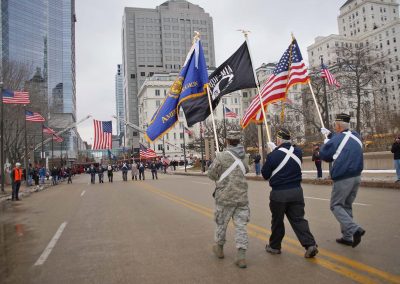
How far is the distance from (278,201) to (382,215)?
14.3 ft

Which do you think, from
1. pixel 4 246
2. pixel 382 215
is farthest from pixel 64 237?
pixel 382 215

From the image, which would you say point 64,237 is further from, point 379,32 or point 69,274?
point 379,32

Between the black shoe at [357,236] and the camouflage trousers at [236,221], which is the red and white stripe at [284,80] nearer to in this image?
the black shoe at [357,236]

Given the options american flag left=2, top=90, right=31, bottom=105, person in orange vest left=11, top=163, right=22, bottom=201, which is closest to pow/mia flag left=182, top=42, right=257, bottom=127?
person in orange vest left=11, top=163, right=22, bottom=201

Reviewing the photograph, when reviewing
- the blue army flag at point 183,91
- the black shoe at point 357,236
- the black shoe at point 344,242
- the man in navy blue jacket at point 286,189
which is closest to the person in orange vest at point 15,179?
the blue army flag at point 183,91

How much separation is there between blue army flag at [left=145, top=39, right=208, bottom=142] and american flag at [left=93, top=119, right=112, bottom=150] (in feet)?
95.5

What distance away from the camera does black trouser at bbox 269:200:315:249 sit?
530 cm

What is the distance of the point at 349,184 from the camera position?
571cm

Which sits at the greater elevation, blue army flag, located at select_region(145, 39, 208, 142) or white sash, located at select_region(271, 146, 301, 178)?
blue army flag, located at select_region(145, 39, 208, 142)

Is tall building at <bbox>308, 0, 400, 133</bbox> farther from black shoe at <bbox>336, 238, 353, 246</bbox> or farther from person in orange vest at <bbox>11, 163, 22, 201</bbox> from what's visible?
black shoe at <bbox>336, 238, 353, 246</bbox>

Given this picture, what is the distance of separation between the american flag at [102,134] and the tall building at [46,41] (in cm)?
938

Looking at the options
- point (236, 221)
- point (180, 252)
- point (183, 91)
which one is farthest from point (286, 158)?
point (183, 91)

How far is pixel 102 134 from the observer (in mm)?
38219

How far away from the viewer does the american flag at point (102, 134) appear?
37656 millimetres
